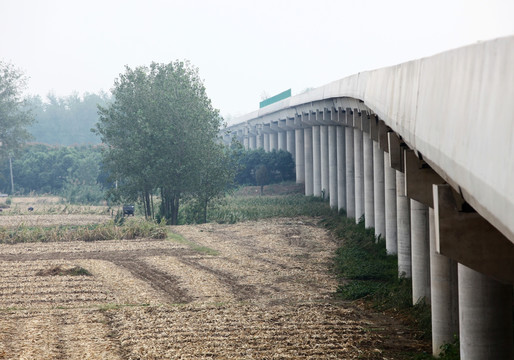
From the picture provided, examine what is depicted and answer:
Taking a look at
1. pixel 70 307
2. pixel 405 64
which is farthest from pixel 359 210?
pixel 405 64

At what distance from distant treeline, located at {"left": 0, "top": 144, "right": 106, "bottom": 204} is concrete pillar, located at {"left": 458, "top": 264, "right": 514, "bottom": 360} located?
263 feet

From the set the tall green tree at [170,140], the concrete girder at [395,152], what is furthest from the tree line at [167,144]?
the concrete girder at [395,152]

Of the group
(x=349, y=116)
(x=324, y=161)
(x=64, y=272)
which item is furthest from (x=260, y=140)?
(x=64, y=272)

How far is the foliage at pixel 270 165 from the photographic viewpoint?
7788cm

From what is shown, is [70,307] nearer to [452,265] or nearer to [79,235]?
[452,265]

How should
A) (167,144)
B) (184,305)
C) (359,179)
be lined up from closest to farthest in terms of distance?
(184,305), (359,179), (167,144)

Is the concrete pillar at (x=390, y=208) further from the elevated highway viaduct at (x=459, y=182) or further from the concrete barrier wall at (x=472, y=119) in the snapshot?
the concrete barrier wall at (x=472, y=119)

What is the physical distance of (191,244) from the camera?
1491 inches

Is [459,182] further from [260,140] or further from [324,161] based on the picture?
[260,140]

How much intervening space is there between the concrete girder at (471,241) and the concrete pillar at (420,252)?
10.6 metres

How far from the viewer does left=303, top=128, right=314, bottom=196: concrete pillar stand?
65631 mm

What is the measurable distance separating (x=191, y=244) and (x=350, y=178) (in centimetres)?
1183

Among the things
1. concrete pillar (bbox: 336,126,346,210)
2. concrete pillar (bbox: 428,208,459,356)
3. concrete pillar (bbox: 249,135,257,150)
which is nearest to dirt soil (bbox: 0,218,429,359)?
concrete pillar (bbox: 428,208,459,356)

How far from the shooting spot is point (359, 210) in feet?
133
